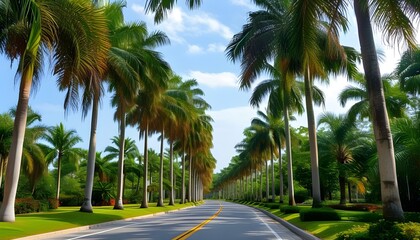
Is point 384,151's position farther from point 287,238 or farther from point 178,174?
point 178,174

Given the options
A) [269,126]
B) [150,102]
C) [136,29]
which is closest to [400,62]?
[136,29]

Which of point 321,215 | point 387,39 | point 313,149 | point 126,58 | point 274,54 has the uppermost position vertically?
point 126,58

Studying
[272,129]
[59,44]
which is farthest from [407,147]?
[272,129]

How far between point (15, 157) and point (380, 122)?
14864 mm

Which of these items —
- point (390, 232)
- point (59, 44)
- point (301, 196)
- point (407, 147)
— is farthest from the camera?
point (301, 196)

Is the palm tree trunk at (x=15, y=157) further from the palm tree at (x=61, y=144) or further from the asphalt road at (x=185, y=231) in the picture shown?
the palm tree at (x=61, y=144)

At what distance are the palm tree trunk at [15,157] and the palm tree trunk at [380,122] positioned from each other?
A: 13.0 metres

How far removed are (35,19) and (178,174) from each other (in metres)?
97.6

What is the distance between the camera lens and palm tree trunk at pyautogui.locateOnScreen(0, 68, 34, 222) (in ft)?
57.8

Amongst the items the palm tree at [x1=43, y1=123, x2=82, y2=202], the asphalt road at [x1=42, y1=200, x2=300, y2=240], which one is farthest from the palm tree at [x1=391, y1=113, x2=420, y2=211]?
the palm tree at [x1=43, y1=123, x2=82, y2=202]

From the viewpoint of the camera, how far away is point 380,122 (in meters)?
10.5

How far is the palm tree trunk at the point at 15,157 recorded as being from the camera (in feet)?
57.8

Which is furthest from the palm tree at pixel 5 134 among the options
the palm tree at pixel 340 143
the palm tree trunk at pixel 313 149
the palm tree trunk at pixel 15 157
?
the palm tree at pixel 340 143

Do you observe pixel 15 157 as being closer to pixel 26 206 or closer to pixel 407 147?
→ pixel 26 206
